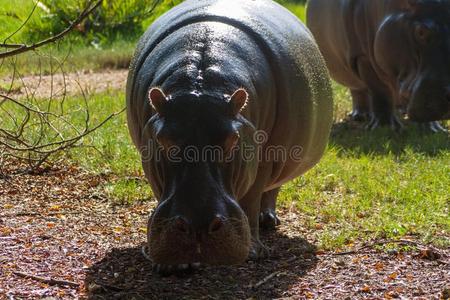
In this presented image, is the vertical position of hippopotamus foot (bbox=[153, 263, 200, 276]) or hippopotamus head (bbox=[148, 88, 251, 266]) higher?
hippopotamus head (bbox=[148, 88, 251, 266])

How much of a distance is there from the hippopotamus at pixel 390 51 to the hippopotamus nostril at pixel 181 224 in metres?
3.83

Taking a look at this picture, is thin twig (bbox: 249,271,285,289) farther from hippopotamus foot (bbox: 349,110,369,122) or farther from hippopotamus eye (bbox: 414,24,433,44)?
hippopotamus foot (bbox: 349,110,369,122)

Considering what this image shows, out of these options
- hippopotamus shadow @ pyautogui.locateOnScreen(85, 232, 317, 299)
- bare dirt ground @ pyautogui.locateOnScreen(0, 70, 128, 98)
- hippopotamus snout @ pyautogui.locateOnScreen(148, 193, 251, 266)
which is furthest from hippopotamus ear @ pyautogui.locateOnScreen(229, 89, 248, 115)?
bare dirt ground @ pyautogui.locateOnScreen(0, 70, 128, 98)

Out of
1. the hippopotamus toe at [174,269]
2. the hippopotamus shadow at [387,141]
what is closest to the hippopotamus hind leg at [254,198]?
the hippopotamus toe at [174,269]

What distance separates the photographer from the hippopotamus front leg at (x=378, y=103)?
812 cm

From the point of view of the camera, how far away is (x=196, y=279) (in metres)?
4.20

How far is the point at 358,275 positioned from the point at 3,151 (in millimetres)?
2667

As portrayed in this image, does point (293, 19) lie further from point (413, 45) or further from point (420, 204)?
point (413, 45)

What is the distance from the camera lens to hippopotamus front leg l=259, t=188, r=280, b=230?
202 inches

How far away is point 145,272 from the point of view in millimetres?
4293

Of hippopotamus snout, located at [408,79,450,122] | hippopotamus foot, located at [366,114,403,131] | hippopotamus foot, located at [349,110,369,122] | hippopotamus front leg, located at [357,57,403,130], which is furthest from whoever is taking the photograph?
hippopotamus foot, located at [349,110,369,122]

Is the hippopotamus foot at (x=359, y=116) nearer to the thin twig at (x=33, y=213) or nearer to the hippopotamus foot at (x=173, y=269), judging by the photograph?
the thin twig at (x=33, y=213)

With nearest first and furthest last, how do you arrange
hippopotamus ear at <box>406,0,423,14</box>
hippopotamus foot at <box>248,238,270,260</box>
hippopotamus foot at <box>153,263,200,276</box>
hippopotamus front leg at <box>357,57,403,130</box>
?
hippopotamus foot at <box>153,263,200,276</box>, hippopotamus foot at <box>248,238,270,260</box>, hippopotamus ear at <box>406,0,423,14</box>, hippopotamus front leg at <box>357,57,403,130</box>

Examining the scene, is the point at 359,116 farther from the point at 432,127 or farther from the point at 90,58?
the point at 90,58
